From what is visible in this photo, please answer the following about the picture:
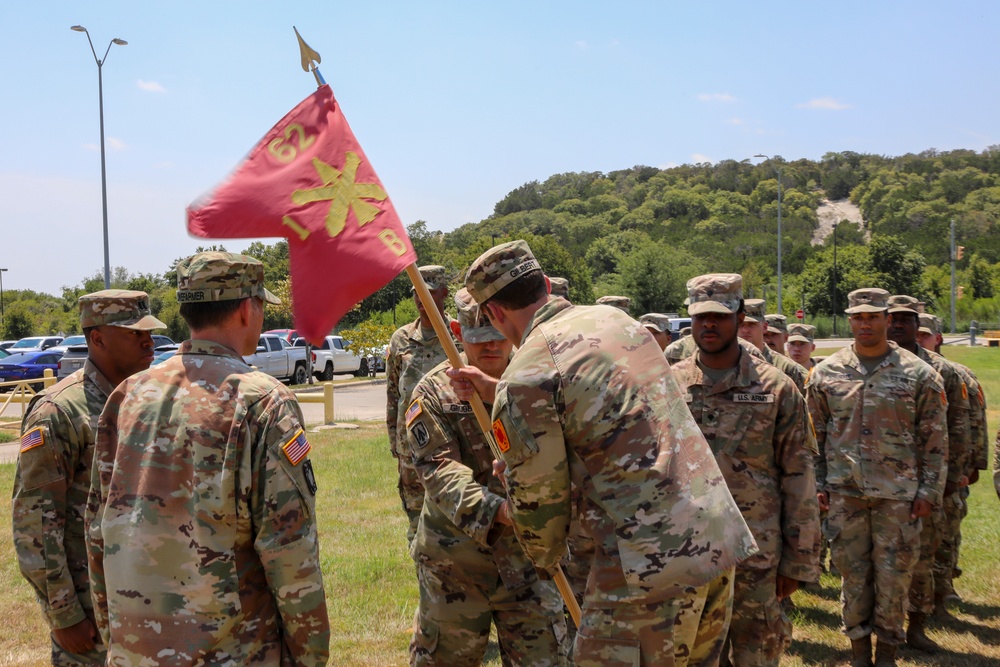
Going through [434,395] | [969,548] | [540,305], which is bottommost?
[969,548]

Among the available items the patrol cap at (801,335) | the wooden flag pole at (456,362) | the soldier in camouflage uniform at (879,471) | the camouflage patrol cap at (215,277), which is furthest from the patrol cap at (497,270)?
the patrol cap at (801,335)

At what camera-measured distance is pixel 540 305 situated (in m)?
3.36

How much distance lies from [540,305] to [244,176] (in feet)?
4.21

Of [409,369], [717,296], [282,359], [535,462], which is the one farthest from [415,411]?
[282,359]

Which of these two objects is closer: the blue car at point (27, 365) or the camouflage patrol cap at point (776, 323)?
the camouflage patrol cap at point (776, 323)

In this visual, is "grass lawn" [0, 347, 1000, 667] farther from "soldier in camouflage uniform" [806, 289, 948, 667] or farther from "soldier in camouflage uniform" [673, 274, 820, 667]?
"soldier in camouflage uniform" [673, 274, 820, 667]

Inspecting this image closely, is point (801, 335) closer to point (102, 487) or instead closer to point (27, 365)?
point (102, 487)

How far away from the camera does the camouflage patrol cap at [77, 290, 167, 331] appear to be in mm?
4215

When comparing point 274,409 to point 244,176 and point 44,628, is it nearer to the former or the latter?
point 244,176

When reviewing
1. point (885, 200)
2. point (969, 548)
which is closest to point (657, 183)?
point (885, 200)

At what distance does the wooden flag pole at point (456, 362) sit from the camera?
3773mm

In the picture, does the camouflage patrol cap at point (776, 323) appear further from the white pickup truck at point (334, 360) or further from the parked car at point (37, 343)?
the parked car at point (37, 343)

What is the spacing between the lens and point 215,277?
3.12 metres

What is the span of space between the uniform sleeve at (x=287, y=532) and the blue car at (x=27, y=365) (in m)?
29.5
